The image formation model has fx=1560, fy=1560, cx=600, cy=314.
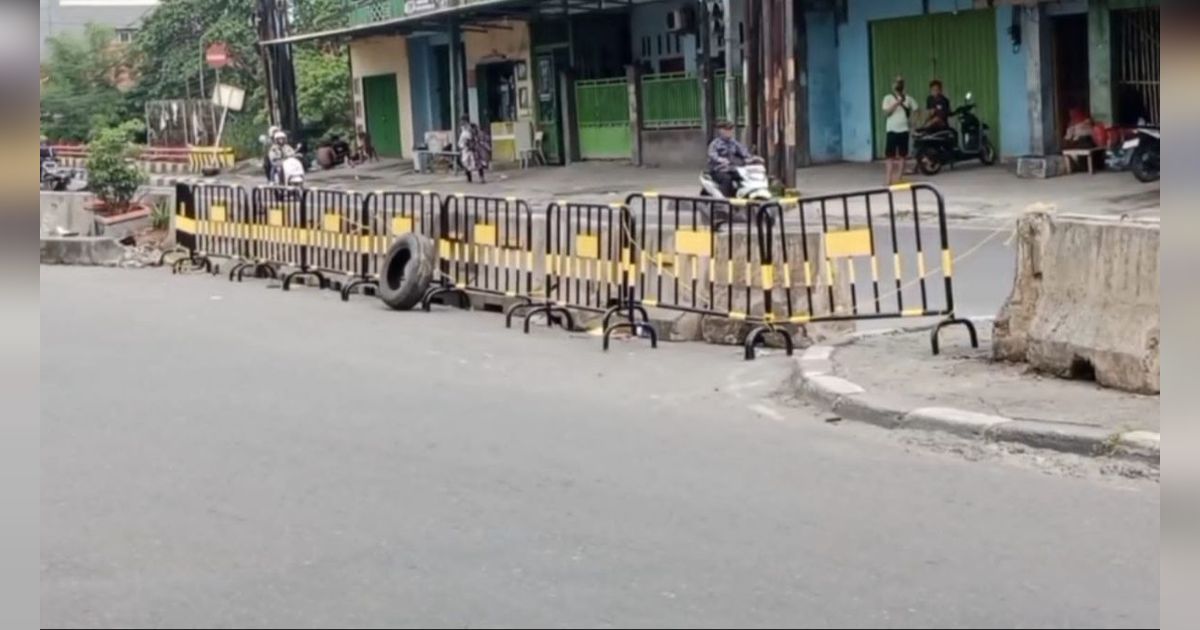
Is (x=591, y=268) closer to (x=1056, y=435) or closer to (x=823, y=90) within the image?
(x=1056, y=435)

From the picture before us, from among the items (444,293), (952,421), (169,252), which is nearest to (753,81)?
(444,293)

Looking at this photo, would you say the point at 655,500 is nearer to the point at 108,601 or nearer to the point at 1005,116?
the point at 108,601

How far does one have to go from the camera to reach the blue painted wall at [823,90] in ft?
88.3

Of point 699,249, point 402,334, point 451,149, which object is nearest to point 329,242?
point 402,334

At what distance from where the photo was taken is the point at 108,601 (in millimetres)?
5336

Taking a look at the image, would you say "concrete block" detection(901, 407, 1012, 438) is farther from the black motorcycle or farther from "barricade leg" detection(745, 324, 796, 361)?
the black motorcycle

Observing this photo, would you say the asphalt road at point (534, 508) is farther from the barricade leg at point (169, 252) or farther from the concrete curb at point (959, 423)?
the barricade leg at point (169, 252)

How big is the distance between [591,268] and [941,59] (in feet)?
45.3

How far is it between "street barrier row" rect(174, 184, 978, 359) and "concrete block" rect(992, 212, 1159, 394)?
3.29 feet

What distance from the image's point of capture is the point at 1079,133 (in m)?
21.6

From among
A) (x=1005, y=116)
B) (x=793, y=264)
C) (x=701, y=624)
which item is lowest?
(x=701, y=624)

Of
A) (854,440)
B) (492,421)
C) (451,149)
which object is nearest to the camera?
(854,440)

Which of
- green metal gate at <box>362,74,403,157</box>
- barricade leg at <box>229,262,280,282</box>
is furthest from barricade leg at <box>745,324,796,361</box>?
green metal gate at <box>362,74,403,157</box>

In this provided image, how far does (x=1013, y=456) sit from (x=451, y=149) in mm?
29055
